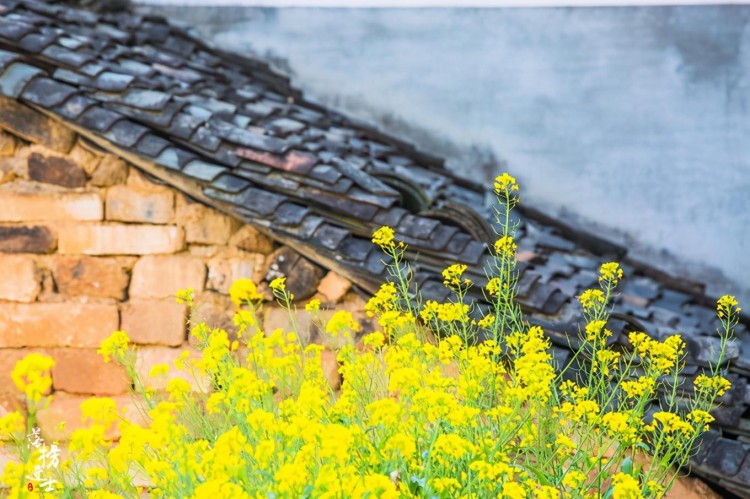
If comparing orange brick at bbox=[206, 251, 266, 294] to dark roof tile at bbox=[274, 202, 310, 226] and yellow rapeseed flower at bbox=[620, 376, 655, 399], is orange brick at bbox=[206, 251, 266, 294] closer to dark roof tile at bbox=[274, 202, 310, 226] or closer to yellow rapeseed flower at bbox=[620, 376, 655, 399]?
dark roof tile at bbox=[274, 202, 310, 226]

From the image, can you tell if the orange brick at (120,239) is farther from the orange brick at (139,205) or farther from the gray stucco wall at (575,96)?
the gray stucco wall at (575,96)

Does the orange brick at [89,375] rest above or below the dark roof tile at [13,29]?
below

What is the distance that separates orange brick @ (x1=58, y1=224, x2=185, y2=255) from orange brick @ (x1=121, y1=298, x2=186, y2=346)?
22 cm

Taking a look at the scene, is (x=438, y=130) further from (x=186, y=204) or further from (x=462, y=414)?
(x=462, y=414)

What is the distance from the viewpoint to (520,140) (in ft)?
22.5

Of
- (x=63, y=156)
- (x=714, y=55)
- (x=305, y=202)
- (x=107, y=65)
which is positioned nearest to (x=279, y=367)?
(x=305, y=202)

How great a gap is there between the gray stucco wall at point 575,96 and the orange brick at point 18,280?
3171mm

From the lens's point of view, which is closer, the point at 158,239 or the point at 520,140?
the point at 158,239

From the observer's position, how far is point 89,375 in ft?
13.4

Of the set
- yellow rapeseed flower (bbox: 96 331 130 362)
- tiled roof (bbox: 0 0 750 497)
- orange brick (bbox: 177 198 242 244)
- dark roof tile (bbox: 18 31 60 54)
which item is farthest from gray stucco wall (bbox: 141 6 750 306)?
yellow rapeseed flower (bbox: 96 331 130 362)

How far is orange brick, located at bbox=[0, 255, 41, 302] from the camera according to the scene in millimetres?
4137

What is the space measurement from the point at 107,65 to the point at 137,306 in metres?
1.23

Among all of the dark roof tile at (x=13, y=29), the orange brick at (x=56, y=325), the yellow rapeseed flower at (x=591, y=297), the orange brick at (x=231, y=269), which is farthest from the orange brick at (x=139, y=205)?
the yellow rapeseed flower at (x=591, y=297)

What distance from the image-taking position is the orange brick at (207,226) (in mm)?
4129
